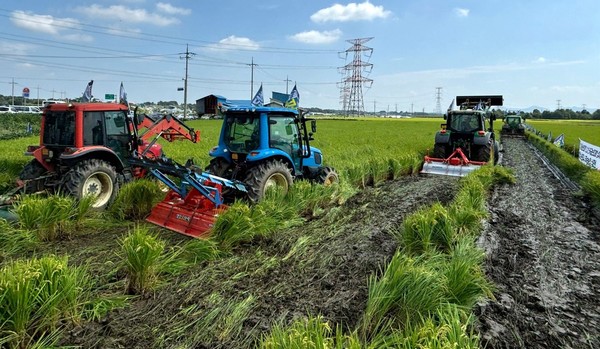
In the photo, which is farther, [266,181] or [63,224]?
[266,181]

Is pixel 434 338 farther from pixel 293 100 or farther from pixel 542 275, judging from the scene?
pixel 293 100

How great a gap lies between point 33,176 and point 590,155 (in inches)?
547

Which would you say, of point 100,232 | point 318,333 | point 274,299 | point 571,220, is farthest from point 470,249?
point 100,232

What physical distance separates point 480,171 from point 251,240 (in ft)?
22.8

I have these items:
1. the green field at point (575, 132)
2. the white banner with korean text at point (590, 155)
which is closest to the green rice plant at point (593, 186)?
the white banner with korean text at point (590, 155)

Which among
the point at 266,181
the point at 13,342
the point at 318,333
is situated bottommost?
the point at 13,342

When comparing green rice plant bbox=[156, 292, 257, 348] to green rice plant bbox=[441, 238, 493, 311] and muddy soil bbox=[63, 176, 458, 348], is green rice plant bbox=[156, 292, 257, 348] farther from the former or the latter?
green rice plant bbox=[441, 238, 493, 311]

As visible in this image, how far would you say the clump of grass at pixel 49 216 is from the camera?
504 cm

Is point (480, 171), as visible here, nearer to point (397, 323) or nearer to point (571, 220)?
point (571, 220)

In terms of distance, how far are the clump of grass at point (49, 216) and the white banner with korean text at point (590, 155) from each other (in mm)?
12210

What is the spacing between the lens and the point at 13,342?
275 cm

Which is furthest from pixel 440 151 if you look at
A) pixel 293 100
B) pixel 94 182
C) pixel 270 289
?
pixel 270 289

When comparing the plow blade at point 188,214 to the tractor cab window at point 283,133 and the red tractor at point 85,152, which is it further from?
the tractor cab window at point 283,133

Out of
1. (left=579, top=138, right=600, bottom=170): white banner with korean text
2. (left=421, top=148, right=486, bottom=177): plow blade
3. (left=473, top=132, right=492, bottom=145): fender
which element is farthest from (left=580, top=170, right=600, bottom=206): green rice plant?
(left=473, top=132, right=492, bottom=145): fender
